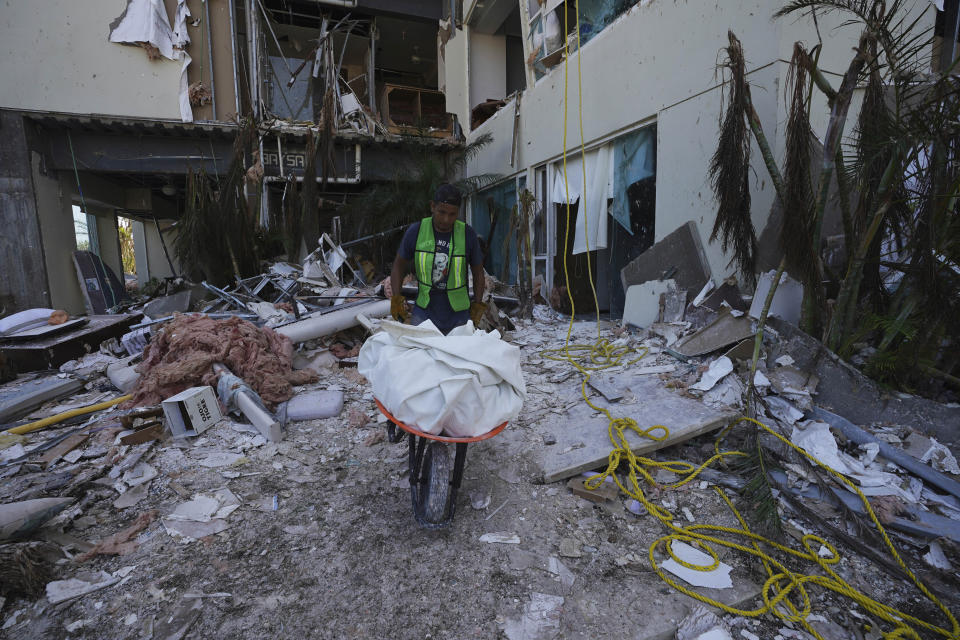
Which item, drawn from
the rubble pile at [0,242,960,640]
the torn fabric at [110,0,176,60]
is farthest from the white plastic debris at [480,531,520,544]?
the torn fabric at [110,0,176,60]

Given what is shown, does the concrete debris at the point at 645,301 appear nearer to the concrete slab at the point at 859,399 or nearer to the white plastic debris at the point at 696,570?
the concrete slab at the point at 859,399

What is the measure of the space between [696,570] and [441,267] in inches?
85.3

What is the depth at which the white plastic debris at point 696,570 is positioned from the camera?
1930mm

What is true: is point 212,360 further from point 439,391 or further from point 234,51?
point 234,51

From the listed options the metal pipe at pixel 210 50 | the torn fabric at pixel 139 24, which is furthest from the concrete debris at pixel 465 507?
the torn fabric at pixel 139 24

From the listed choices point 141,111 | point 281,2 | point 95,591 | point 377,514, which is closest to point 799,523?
point 377,514

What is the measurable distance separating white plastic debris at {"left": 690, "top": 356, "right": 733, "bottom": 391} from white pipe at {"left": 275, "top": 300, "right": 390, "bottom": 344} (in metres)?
3.59

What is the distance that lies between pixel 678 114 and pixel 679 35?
0.83m

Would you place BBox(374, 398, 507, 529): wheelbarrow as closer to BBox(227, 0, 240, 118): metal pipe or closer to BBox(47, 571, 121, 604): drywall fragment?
BBox(47, 571, 121, 604): drywall fragment

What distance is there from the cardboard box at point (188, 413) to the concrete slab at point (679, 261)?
482cm

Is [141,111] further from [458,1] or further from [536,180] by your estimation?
[536,180]

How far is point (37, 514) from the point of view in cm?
219

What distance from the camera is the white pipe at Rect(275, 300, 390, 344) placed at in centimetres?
509

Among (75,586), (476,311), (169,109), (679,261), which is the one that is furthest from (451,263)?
(169,109)
